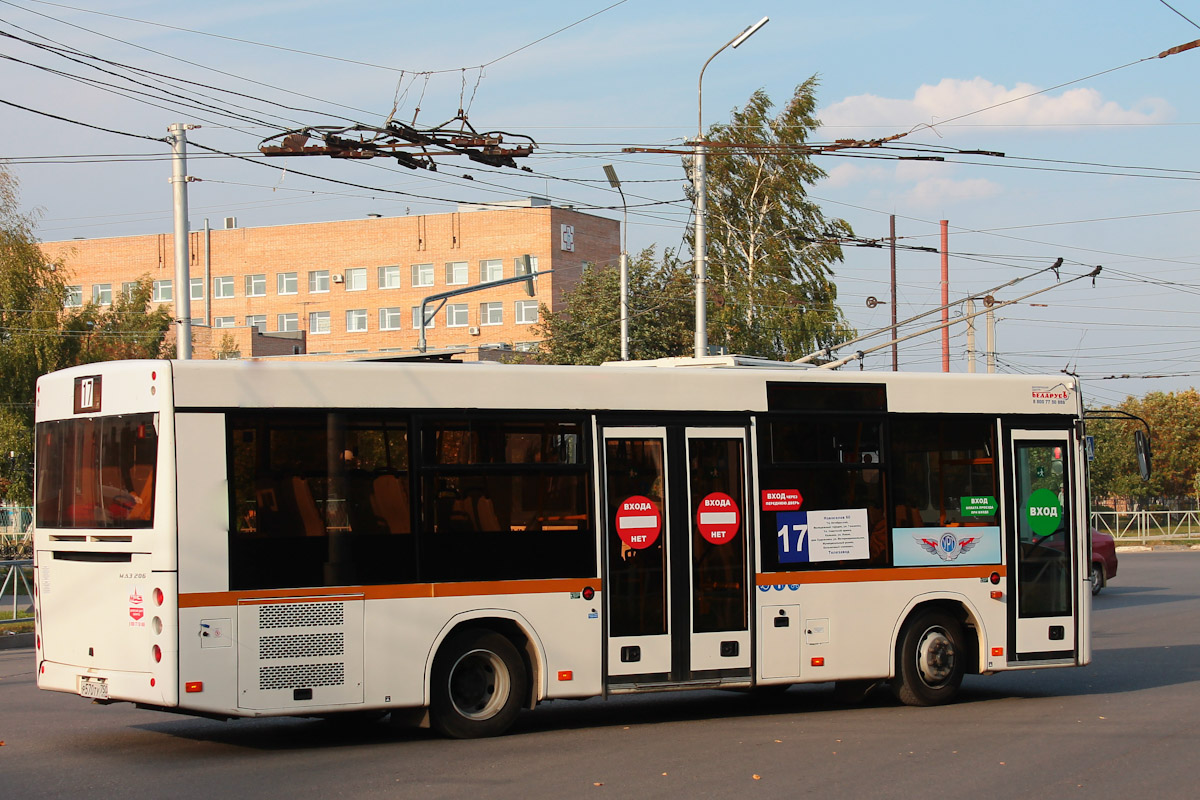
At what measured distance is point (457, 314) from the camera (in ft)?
261

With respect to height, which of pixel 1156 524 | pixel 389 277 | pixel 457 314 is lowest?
pixel 1156 524

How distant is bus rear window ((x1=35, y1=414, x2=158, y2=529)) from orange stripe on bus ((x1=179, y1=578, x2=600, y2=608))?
0.67 m

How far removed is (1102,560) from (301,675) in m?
20.0

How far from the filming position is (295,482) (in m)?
9.77

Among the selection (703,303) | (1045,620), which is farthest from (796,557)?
(703,303)

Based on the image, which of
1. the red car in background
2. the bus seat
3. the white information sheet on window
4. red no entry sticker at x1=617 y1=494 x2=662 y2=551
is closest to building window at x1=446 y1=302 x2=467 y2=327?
the red car in background

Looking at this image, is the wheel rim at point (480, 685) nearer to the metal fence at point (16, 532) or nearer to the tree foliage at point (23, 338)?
the metal fence at point (16, 532)

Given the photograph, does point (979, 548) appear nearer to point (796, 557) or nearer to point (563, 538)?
point (796, 557)

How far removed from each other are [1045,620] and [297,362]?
7.28 m

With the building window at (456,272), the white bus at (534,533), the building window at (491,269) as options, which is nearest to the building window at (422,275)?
the building window at (456,272)

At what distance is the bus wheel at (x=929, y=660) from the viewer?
39.7ft

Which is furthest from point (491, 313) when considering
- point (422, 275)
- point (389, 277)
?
point (389, 277)

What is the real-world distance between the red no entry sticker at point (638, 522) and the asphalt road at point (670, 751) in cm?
151

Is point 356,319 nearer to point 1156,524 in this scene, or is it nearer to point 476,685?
point 1156,524
